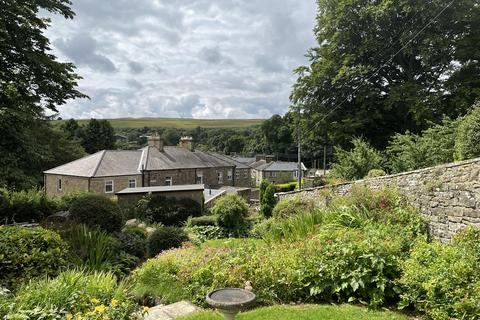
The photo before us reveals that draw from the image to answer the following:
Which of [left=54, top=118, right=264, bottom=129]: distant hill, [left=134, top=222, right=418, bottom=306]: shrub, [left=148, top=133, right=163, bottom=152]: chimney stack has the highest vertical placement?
[left=54, top=118, right=264, bottom=129]: distant hill

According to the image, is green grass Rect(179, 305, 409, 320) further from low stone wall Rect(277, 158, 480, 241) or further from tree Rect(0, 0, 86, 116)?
tree Rect(0, 0, 86, 116)

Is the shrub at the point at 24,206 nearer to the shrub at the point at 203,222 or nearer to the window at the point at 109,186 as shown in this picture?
the window at the point at 109,186

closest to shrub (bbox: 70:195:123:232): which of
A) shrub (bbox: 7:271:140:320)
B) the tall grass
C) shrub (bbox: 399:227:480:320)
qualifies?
the tall grass

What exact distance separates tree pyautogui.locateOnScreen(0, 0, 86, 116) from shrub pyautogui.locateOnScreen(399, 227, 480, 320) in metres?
12.3

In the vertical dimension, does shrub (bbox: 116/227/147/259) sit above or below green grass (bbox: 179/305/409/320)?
below

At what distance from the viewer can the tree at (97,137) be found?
5666cm

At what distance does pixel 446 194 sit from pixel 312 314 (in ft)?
13.7

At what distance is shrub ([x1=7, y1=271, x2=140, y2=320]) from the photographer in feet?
12.8

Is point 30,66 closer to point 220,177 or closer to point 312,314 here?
point 312,314

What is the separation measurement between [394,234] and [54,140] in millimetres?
41126

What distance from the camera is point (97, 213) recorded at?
14.2 metres

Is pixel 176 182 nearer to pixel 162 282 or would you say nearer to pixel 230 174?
pixel 230 174

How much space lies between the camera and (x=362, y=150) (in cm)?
1703

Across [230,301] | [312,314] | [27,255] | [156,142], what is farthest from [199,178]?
[230,301]
